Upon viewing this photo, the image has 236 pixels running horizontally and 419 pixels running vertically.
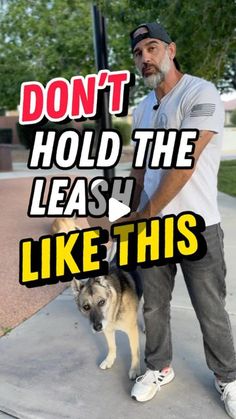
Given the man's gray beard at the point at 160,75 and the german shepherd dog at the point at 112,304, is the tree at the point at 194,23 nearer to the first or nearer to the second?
the man's gray beard at the point at 160,75

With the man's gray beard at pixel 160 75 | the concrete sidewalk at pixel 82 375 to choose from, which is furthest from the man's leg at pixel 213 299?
the man's gray beard at pixel 160 75

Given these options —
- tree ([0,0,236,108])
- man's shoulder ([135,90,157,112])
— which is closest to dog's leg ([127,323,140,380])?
man's shoulder ([135,90,157,112])

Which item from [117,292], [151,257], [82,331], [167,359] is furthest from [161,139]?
[82,331]

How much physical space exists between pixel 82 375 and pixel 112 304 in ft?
1.98

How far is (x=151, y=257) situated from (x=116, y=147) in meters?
2.15

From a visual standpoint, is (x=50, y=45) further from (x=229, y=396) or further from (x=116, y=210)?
(x=229, y=396)

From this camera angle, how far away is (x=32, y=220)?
316 inches

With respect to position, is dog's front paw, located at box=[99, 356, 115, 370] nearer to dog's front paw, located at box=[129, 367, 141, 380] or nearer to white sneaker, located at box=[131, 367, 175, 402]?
dog's front paw, located at box=[129, 367, 141, 380]

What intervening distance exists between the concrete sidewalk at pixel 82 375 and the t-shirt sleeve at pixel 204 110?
1595mm

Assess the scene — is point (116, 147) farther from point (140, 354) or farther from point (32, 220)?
point (32, 220)

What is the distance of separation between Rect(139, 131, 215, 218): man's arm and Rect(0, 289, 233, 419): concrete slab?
1193 millimetres

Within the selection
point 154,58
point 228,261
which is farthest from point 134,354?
point 228,261

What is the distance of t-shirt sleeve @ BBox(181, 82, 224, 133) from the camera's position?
218cm

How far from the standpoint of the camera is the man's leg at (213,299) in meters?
2.43
